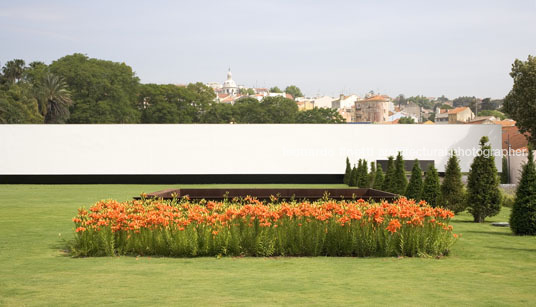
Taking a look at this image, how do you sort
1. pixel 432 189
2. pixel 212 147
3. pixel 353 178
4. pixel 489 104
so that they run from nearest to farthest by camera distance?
pixel 432 189 < pixel 353 178 < pixel 212 147 < pixel 489 104

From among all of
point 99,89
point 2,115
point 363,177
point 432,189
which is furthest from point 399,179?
point 99,89

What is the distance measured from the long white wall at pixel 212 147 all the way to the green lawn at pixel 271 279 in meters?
Answer: 23.7

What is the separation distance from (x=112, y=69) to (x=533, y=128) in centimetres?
4375

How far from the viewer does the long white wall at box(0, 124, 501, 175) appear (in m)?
33.4

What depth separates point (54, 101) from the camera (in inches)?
2437

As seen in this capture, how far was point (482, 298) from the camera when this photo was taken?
5.92 m

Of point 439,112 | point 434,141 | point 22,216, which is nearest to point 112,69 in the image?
point 434,141

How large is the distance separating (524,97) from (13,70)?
52761mm

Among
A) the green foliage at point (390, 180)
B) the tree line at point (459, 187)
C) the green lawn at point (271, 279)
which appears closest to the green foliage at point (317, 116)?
the green foliage at point (390, 180)

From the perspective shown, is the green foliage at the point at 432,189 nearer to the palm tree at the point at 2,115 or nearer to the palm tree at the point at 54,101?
the palm tree at the point at 2,115

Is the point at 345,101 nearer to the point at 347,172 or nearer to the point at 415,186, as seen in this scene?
the point at 347,172

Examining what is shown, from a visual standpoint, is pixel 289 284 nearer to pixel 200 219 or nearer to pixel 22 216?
pixel 200 219

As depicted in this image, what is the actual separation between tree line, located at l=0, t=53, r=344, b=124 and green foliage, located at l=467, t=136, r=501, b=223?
47.3 meters

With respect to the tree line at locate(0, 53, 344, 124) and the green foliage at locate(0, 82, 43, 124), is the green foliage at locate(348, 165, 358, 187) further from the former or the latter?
the tree line at locate(0, 53, 344, 124)
